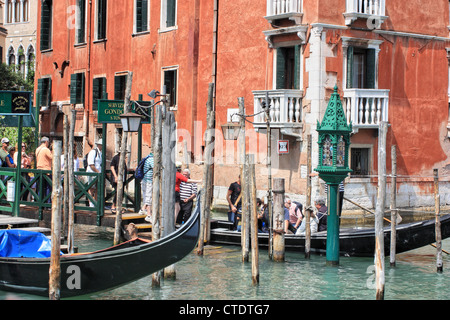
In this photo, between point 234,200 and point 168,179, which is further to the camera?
point 234,200

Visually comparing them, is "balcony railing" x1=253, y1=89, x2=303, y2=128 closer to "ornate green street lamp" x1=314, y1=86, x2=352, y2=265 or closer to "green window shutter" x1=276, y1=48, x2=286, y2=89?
"green window shutter" x1=276, y1=48, x2=286, y2=89

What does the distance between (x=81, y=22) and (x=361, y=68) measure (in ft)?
31.9

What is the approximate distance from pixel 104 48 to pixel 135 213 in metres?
10.2

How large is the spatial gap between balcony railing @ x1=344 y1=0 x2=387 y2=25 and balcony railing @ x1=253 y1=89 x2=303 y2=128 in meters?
1.72

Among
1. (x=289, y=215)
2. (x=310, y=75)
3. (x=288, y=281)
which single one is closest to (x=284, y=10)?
(x=310, y=75)

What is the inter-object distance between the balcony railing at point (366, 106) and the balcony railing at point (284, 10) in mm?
1722

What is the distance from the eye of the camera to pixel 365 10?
1642 cm

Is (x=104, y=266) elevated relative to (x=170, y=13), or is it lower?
lower

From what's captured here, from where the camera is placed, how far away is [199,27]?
1925 cm

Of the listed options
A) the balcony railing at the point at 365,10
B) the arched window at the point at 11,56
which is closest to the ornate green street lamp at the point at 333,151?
the balcony railing at the point at 365,10

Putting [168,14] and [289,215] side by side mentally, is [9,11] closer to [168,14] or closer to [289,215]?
[168,14]

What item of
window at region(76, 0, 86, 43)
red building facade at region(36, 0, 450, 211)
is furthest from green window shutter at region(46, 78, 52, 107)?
red building facade at region(36, 0, 450, 211)
